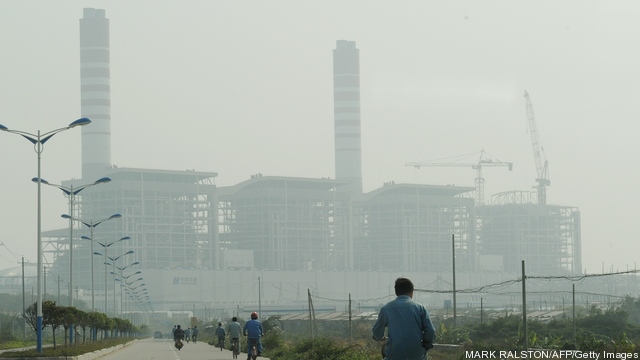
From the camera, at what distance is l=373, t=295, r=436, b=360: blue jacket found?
10391 mm

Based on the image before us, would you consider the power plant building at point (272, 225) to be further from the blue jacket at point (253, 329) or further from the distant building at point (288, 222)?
the blue jacket at point (253, 329)

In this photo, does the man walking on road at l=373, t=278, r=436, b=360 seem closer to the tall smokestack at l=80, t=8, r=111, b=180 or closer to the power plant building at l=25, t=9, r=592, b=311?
the power plant building at l=25, t=9, r=592, b=311

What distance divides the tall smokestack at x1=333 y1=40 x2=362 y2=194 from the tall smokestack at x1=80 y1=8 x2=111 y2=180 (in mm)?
41931

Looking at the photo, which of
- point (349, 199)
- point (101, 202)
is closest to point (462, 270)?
point (349, 199)

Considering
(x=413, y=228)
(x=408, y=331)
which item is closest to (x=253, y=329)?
(x=408, y=331)

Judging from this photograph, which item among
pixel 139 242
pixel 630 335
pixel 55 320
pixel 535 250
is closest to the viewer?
pixel 55 320

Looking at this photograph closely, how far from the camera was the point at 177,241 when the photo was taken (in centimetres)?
16450

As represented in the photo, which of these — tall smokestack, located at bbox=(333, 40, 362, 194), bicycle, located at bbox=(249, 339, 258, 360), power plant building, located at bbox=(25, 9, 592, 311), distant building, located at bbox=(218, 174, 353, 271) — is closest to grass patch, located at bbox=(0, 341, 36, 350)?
bicycle, located at bbox=(249, 339, 258, 360)

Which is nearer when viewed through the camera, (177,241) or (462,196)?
(177,241)

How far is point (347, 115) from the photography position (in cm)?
18912

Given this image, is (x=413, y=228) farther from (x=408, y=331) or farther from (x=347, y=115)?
(x=408, y=331)

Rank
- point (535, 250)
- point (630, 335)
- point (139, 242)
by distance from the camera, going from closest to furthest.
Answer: point (630, 335), point (139, 242), point (535, 250)

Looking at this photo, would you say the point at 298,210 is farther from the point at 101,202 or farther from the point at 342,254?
the point at 101,202

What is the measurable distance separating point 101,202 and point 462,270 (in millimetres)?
65758
